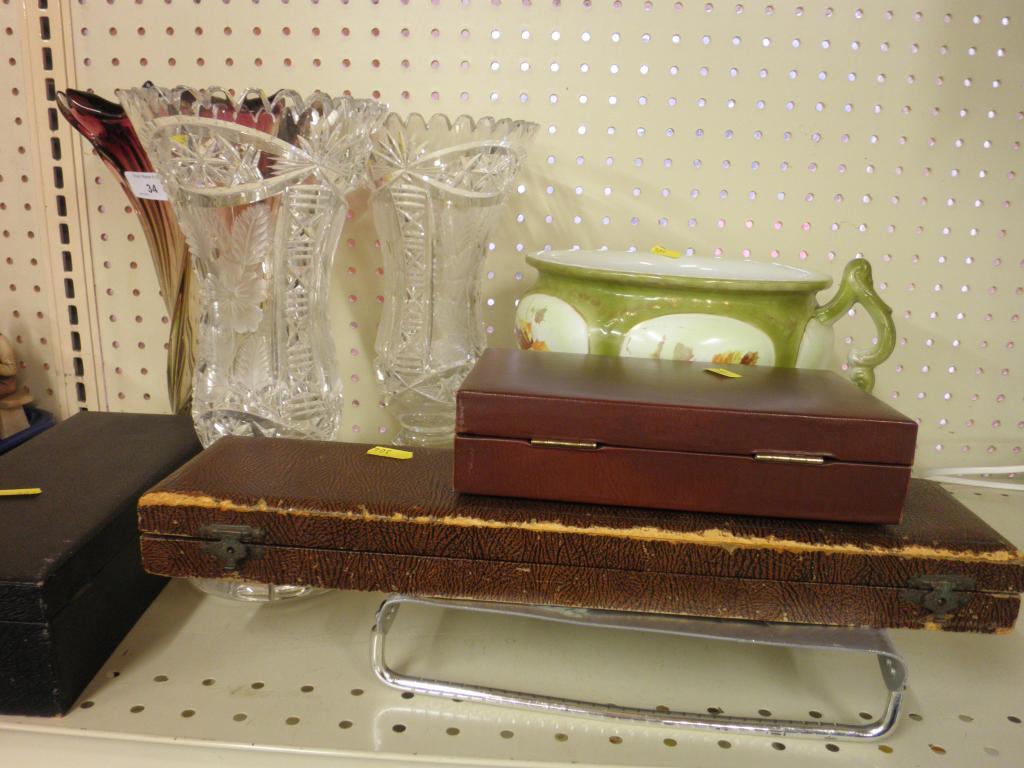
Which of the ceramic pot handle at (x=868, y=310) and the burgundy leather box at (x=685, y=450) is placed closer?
the burgundy leather box at (x=685, y=450)

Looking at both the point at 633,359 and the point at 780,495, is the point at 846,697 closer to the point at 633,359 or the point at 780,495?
the point at 780,495

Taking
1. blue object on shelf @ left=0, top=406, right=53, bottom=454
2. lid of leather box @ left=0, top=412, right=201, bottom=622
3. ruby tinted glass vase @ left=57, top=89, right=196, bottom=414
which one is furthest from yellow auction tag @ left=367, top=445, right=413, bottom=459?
blue object on shelf @ left=0, top=406, right=53, bottom=454

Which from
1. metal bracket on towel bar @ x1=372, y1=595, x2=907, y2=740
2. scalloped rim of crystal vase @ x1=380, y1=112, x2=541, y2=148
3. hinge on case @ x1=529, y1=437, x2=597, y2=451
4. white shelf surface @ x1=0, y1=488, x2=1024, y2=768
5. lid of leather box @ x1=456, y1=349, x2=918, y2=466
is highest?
scalloped rim of crystal vase @ x1=380, y1=112, x2=541, y2=148

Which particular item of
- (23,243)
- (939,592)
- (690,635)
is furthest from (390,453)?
(23,243)

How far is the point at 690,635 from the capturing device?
0.46 meters

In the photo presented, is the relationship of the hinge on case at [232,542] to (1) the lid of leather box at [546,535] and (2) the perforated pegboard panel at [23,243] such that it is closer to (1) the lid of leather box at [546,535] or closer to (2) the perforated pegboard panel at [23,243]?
(1) the lid of leather box at [546,535]

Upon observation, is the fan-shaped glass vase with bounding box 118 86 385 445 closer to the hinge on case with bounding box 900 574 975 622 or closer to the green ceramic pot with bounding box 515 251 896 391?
the green ceramic pot with bounding box 515 251 896 391

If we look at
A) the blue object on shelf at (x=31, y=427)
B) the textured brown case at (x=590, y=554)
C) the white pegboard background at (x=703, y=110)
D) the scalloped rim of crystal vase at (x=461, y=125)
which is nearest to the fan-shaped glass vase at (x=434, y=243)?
the scalloped rim of crystal vase at (x=461, y=125)

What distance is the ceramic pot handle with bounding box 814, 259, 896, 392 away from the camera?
0.59 meters

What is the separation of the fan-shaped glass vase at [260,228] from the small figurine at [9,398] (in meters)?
0.26

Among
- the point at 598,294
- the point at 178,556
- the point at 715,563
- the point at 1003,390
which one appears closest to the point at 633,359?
the point at 598,294

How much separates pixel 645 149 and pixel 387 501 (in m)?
0.43

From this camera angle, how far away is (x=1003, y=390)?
751mm

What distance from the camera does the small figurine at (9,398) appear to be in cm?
72
